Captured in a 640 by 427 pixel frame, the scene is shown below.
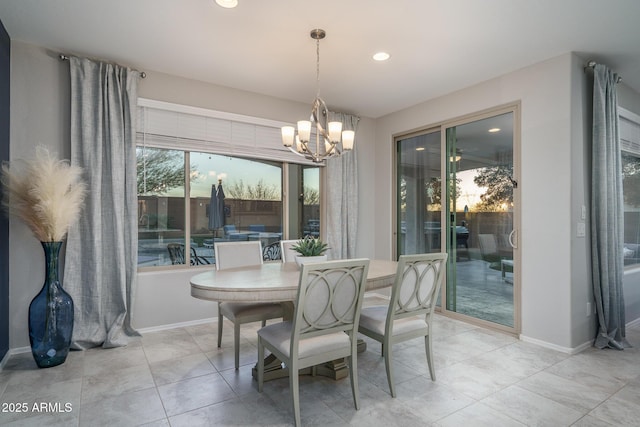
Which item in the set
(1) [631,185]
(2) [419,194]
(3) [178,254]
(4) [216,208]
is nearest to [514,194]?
(2) [419,194]

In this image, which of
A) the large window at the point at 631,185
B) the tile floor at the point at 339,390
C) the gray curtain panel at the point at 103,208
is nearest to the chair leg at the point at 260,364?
the tile floor at the point at 339,390

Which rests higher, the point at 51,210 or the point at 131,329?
the point at 51,210

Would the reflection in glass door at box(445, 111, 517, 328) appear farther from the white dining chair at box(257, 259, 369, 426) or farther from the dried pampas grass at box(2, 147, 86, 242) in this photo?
the dried pampas grass at box(2, 147, 86, 242)

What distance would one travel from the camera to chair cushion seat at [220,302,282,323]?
8.85ft

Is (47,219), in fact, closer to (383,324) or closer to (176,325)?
(176,325)

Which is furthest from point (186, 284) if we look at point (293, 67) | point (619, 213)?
point (619, 213)

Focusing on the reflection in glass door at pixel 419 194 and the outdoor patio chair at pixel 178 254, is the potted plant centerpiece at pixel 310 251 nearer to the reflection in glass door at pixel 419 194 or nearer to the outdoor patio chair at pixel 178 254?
the outdoor patio chair at pixel 178 254

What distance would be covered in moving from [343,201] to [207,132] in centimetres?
196

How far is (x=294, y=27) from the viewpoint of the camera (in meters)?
2.69

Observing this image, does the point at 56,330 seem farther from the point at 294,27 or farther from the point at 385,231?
the point at 385,231

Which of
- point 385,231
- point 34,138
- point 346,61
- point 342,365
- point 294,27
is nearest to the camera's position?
point 342,365

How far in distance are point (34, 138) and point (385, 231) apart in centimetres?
408

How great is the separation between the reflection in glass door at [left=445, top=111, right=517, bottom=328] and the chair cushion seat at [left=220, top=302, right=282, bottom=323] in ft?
7.61

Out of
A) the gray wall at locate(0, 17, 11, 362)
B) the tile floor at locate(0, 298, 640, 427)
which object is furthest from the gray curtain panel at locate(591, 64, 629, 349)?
the gray wall at locate(0, 17, 11, 362)
